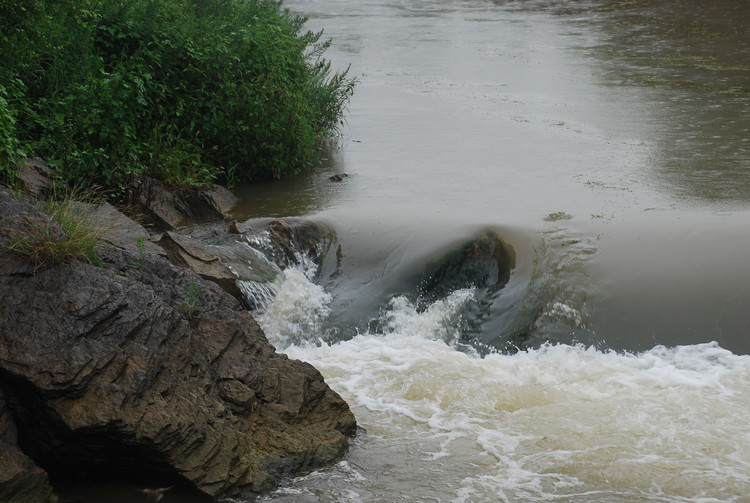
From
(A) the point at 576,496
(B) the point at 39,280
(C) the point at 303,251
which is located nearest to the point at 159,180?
(C) the point at 303,251

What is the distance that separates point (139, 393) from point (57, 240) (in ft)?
4.01

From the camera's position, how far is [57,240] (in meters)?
5.77

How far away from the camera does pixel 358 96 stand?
1686 centimetres

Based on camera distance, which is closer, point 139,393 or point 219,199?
point 139,393

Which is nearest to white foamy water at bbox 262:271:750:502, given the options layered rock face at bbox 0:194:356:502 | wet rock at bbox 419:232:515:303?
wet rock at bbox 419:232:515:303

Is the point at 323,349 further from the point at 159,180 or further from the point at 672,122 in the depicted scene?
the point at 672,122

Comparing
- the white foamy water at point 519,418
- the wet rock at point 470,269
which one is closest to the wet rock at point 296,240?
the white foamy water at point 519,418

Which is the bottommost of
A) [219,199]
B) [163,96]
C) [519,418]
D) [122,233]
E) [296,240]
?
[519,418]

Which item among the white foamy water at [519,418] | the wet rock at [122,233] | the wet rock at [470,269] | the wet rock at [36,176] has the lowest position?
the white foamy water at [519,418]

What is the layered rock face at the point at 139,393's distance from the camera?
5129mm

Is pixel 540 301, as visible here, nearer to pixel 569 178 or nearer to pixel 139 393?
pixel 569 178

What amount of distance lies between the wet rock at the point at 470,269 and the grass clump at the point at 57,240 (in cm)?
359

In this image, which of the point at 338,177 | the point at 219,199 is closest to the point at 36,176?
the point at 219,199

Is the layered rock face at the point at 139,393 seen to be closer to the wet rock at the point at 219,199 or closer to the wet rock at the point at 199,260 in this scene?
the wet rock at the point at 199,260
